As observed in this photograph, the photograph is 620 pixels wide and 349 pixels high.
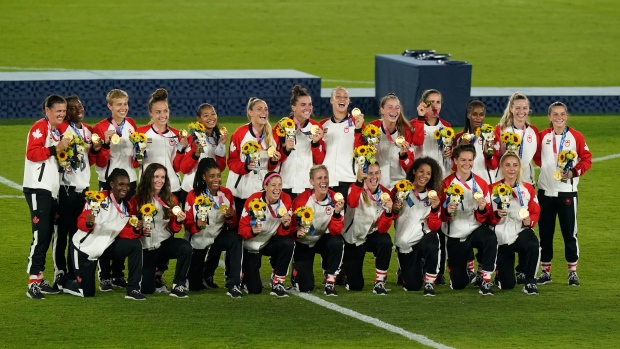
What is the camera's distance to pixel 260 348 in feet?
32.4

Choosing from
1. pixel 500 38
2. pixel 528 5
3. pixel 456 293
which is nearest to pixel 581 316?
pixel 456 293

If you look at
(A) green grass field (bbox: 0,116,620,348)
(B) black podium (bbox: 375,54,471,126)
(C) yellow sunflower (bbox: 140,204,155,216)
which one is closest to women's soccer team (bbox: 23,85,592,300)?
(C) yellow sunflower (bbox: 140,204,155,216)

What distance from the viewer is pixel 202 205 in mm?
11250

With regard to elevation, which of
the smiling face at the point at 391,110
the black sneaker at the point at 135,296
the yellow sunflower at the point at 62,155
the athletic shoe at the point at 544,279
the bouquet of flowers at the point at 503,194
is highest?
the smiling face at the point at 391,110

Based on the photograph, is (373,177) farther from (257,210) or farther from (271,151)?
(257,210)

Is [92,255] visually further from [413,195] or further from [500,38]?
[500,38]

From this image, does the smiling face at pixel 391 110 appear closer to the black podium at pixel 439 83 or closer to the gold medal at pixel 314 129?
the gold medal at pixel 314 129

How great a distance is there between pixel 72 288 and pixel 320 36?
22.6m

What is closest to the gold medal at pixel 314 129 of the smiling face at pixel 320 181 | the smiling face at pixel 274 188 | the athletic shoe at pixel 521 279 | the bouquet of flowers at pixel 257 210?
the smiling face at pixel 320 181

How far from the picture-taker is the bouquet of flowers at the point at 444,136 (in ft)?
40.0

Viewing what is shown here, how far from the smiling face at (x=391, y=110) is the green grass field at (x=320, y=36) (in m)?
14.1

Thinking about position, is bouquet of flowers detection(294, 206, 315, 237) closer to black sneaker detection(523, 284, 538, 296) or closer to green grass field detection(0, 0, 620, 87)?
Answer: black sneaker detection(523, 284, 538, 296)

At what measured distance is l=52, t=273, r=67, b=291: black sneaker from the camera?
38.0 ft

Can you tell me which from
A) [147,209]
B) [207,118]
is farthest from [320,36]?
[147,209]
